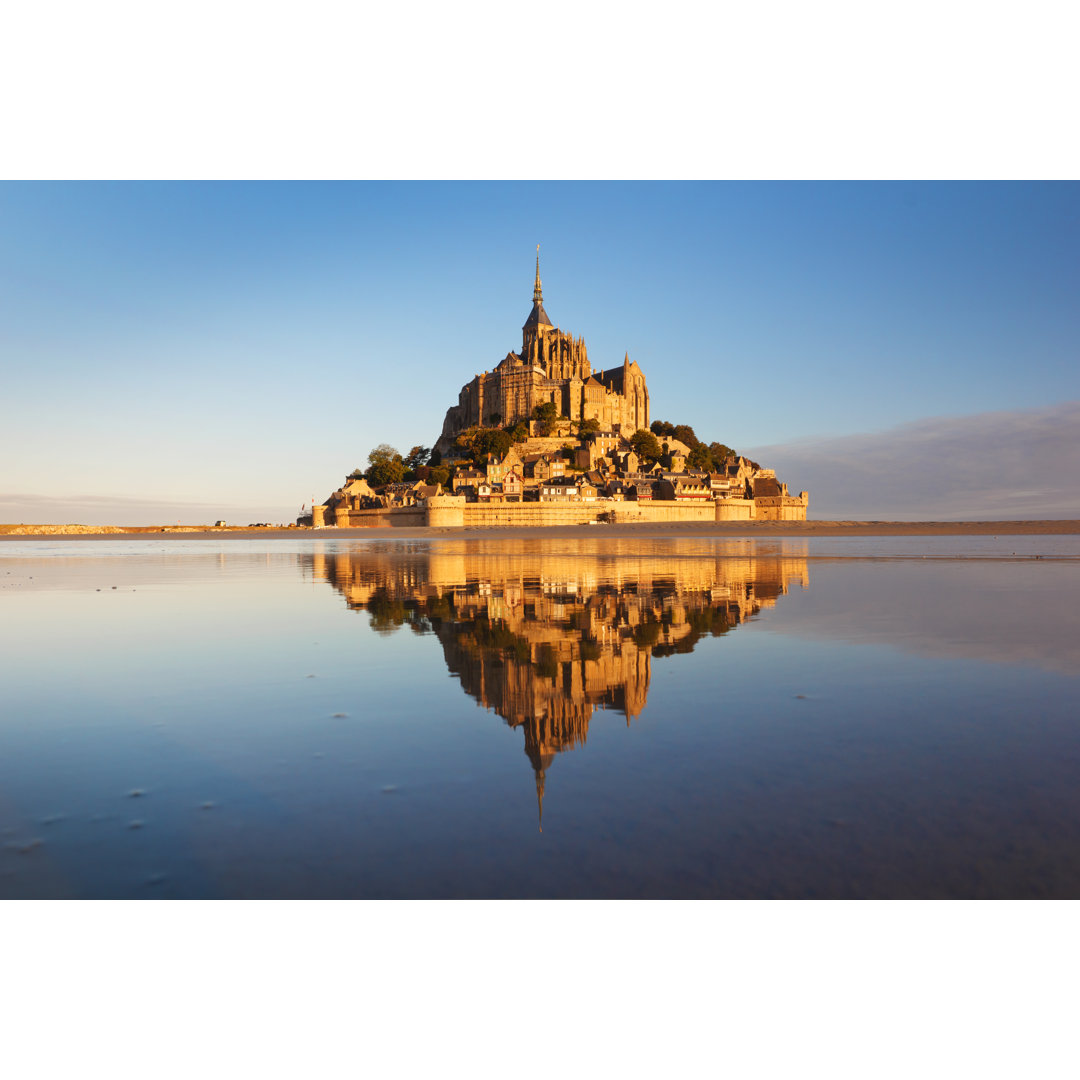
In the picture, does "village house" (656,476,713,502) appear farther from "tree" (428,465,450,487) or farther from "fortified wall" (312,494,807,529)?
"tree" (428,465,450,487)

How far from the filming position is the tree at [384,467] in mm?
115938

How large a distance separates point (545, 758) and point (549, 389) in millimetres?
119616

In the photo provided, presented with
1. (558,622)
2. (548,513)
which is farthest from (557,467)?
(558,622)

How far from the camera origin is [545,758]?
473cm

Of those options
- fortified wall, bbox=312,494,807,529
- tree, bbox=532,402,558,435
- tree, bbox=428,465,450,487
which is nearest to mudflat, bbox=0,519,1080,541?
fortified wall, bbox=312,494,807,529

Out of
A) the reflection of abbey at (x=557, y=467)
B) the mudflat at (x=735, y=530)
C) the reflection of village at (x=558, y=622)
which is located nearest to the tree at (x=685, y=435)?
the reflection of abbey at (x=557, y=467)

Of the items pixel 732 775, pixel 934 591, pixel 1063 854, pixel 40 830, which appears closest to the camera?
pixel 1063 854

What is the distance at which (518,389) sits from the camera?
120688 mm

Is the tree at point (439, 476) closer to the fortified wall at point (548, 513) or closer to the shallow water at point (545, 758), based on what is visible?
the fortified wall at point (548, 513)

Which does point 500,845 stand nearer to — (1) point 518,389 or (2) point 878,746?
(2) point 878,746

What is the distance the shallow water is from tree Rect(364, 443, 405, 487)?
351 ft

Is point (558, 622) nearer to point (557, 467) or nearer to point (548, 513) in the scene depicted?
point (548, 513)

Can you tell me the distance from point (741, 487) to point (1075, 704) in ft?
366

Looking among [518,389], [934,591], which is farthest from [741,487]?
[934,591]
